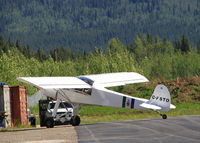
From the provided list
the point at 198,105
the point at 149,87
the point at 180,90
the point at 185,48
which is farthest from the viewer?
the point at 185,48

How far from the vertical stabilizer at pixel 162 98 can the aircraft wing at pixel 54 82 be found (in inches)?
141

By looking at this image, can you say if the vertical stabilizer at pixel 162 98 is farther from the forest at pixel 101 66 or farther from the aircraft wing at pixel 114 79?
the forest at pixel 101 66

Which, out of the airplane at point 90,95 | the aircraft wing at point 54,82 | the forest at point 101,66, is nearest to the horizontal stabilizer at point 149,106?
the airplane at point 90,95

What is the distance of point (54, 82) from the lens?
34031 mm

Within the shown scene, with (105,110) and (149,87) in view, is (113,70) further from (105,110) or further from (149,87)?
(105,110)

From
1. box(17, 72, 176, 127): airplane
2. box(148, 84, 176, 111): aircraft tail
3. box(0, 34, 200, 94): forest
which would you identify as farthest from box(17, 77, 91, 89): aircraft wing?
box(0, 34, 200, 94): forest

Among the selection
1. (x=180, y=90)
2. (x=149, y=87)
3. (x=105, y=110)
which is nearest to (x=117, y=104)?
(x=105, y=110)

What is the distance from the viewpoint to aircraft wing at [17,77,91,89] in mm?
33156

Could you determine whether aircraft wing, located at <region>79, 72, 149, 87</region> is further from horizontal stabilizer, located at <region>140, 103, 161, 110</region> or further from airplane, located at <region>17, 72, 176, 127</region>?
horizontal stabilizer, located at <region>140, 103, 161, 110</region>

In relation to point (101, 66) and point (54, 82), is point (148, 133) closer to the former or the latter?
point (54, 82)

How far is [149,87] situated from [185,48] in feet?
368

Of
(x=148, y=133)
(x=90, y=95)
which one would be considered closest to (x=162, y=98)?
(x=90, y=95)

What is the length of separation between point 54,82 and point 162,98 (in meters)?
5.49

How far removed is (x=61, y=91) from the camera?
118ft
